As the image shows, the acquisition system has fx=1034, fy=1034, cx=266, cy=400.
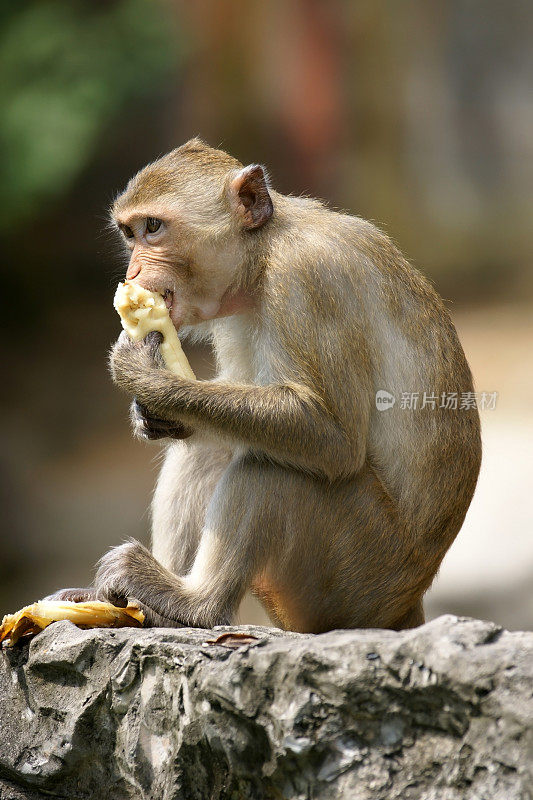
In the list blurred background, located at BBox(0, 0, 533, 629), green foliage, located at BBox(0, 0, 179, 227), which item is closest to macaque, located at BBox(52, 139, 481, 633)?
blurred background, located at BBox(0, 0, 533, 629)

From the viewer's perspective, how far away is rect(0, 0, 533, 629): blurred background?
1346 centimetres

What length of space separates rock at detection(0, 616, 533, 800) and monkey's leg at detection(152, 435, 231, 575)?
1.03 m

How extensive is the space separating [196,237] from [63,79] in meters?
8.93

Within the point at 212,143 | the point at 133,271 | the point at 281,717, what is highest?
the point at 212,143

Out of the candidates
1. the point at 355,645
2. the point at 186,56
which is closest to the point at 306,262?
the point at 355,645

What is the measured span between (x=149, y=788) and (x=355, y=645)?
1.16m

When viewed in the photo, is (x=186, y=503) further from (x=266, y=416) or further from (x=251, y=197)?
(x=251, y=197)

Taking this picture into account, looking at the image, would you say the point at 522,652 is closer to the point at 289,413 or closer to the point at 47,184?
the point at 289,413

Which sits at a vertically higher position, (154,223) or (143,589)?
(154,223)

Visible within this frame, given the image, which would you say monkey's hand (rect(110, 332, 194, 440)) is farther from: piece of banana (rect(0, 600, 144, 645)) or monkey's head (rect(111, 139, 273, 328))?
piece of banana (rect(0, 600, 144, 645))

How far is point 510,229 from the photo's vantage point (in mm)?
15492

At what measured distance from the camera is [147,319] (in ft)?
17.1

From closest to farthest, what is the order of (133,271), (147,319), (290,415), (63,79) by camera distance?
(290,415)
(147,319)
(133,271)
(63,79)

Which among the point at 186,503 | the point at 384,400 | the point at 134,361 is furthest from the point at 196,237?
the point at 186,503
